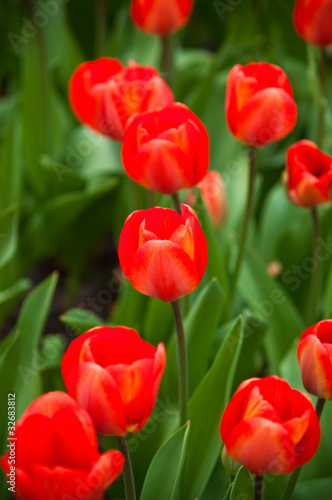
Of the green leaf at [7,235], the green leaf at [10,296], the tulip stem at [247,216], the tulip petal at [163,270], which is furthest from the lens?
the green leaf at [7,235]

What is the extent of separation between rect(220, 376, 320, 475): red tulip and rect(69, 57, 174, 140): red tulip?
1.66ft

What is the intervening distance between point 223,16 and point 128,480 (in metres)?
1.96

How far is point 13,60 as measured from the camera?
89.4 inches

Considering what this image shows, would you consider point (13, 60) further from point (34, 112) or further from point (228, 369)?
point (228, 369)

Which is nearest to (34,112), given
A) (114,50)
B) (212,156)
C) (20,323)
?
(114,50)

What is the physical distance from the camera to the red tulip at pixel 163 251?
65cm

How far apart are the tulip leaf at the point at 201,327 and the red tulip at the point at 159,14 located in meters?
0.60

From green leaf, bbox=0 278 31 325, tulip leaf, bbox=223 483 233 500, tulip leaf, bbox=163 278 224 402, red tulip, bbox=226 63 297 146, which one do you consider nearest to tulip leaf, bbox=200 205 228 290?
tulip leaf, bbox=163 278 224 402

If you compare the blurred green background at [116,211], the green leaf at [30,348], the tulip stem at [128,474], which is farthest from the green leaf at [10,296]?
the tulip stem at [128,474]

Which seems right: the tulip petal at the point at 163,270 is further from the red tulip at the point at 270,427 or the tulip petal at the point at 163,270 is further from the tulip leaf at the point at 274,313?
the tulip leaf at the point at 274,313

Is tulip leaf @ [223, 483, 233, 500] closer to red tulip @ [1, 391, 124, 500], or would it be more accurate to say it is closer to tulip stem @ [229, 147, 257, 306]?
red tulip @ [1, 391, 124, 500]

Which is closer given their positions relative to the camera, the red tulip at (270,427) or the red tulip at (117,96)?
the red tulip at (270,427)

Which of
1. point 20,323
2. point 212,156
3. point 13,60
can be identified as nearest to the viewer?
point 20,323

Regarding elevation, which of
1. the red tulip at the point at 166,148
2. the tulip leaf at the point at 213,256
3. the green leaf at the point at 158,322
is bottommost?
the green leaf at the point at 158,322
